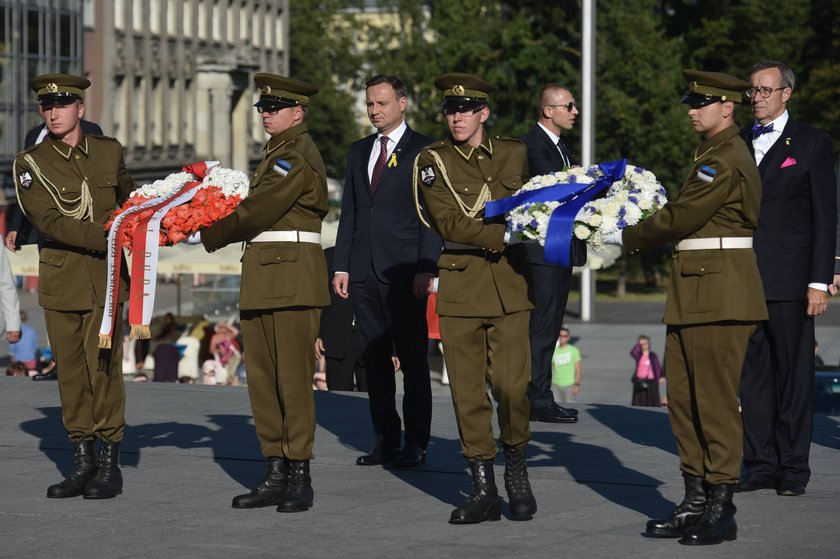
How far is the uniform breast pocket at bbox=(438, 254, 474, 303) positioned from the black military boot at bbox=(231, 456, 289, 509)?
4.04 ft

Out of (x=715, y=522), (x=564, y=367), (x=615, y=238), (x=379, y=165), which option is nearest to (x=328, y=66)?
(x=564, y=367)

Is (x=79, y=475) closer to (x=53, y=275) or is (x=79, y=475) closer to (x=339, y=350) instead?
(x=53, y=275)

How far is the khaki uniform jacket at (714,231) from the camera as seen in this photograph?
25.5ft

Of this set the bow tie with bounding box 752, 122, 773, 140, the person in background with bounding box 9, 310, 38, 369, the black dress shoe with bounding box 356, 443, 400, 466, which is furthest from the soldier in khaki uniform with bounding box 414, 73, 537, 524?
the person in background with bounding box 9, 310, 38, 369

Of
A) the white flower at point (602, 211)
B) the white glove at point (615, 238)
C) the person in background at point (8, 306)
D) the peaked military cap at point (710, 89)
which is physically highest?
the peaked military cap at point (710, 89)

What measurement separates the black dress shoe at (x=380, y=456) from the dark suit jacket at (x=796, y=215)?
7.73ft

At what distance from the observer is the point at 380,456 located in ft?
33.2

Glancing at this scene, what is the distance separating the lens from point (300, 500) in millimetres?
8664

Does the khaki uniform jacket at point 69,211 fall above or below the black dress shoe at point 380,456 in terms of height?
above

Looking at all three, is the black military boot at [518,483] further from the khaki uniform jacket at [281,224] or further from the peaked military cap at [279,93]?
the peaked military cap at [279,93]

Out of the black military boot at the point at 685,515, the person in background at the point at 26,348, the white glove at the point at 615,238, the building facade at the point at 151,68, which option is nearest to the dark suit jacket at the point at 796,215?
the white glove at the point at 615,238

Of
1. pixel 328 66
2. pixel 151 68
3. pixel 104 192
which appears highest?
pixel 328 66

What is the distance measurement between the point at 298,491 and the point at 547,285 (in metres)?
3.47

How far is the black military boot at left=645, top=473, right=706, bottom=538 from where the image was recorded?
25.9 feet
